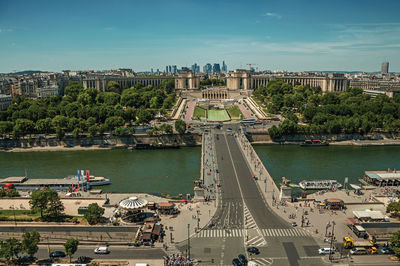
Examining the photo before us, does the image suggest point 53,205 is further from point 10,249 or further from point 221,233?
point 221,233

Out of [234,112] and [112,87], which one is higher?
[112,87]

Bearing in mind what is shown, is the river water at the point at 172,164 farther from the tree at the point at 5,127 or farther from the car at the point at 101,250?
the car at the point at 101,250

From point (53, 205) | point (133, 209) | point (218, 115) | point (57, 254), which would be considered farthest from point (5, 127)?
point (218, 115)

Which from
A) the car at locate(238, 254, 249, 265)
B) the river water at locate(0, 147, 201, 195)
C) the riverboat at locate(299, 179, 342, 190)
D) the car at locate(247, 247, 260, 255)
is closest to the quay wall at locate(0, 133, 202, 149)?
the river water at locate(0, 147, 201, 195)

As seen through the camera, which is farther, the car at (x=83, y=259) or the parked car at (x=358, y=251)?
the parked car at (x=358, y=251)

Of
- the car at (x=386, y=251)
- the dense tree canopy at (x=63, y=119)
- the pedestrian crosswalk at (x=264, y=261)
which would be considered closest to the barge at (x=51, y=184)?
the dense tree canopy at (x=63, y=119)

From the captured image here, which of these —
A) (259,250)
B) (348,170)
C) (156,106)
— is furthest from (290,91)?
(259,250)
